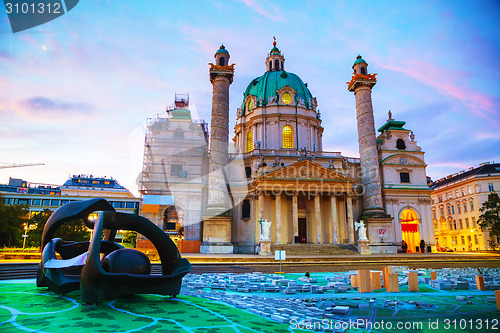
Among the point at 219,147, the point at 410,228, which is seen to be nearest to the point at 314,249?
the point at 219,147

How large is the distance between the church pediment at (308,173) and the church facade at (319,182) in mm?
115

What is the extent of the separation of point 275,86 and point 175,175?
2096 cm

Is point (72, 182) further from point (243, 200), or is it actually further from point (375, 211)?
point (375, 211)

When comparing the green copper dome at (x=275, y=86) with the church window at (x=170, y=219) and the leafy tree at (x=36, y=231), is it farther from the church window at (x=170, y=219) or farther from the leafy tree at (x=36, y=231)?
the leafy tree at (x=36, y=231)

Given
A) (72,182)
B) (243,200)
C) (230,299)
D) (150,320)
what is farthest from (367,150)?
(72,182)

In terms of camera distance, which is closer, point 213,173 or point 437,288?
point 437,288

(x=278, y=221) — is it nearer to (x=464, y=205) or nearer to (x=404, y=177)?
(x=404, y=177)

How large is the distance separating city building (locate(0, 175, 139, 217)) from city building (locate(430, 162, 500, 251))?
5617 cm

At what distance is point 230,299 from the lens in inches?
336

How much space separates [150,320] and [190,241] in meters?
29.8

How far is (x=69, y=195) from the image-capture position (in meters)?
65.2

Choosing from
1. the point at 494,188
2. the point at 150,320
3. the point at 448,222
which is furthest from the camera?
the point at 448,222

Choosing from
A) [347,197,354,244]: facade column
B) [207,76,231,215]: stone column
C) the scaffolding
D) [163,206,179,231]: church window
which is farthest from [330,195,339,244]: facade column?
[163,206,179,231]: church window

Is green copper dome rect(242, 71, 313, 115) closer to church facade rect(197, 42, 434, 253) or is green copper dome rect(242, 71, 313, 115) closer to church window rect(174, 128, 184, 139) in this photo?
church facade rect(197, 42, 434, 253)
